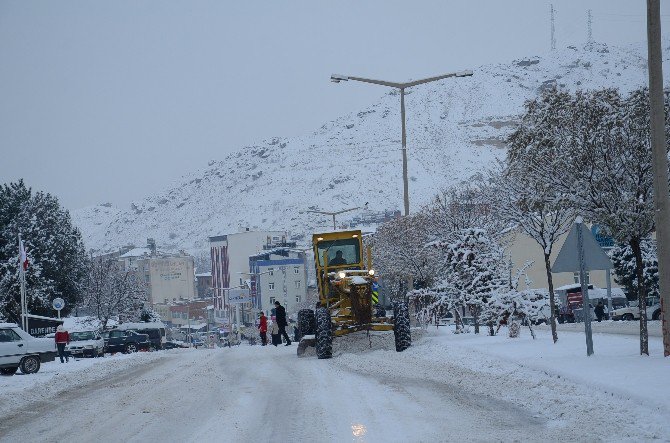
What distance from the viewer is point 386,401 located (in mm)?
14211

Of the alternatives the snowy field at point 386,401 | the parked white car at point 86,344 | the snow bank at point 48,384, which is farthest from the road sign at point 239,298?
the snowy field at point 386,401

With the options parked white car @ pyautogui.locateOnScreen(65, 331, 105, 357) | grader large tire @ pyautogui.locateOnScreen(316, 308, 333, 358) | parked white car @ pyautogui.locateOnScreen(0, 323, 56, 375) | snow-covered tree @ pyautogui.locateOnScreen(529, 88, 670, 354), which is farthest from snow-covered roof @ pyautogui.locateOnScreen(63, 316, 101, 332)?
snow-covered tree @ pyautogui.locateOnScreen(529, 88, 670, 354)

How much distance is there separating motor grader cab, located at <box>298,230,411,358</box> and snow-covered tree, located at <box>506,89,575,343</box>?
456cm

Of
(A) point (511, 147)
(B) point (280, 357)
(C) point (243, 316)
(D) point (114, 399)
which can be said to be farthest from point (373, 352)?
(C) point (243, 316)

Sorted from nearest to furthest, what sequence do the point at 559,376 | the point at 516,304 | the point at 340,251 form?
the point at 559,376 < the point at 516,304 < the point at 340,251

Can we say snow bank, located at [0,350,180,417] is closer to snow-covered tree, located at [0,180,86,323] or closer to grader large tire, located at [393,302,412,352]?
grader large tire, located at [393,302,412,352]

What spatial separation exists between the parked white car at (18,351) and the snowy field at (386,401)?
26.6ft

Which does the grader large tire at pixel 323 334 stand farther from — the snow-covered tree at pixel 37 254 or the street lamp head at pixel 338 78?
the snow-covered tree at pixel 37 254

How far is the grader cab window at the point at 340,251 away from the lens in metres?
28.8

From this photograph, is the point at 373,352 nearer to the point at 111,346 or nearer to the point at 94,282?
the point at 111,346

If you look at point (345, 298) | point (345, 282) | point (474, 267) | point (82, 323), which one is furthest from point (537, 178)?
point (82, 323)

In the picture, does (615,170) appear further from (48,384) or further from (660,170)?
(48,384)

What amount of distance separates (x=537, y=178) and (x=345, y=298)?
9785 millimetres

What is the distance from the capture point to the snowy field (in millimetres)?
11242
